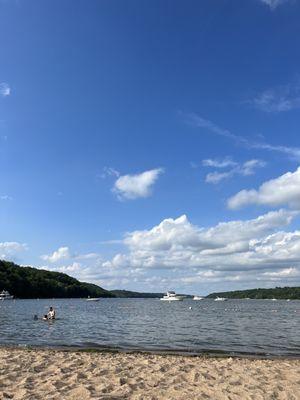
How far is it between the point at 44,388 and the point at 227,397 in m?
5.28

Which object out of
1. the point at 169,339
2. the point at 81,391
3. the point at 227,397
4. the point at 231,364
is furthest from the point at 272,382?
the point at 169,339

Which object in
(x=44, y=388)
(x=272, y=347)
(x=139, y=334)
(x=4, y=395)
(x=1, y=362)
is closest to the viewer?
(x=4, y=395)

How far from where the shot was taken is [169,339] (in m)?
38.3

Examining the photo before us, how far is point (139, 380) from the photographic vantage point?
1561cm

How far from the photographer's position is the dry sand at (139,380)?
1348 centimetres

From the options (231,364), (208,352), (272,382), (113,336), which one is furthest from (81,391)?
(113,336)

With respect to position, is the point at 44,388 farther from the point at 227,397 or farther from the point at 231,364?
the point at 231,364

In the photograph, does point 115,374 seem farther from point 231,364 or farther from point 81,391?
point 231,364

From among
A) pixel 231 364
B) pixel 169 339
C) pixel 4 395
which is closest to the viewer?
pixel 4 395

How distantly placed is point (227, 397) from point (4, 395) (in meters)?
6.17

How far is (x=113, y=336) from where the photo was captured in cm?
4022

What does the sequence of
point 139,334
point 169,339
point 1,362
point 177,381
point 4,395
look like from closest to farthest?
point 4,395 < point 177,381 < point 1,362 < point 169,339 < point 139,334

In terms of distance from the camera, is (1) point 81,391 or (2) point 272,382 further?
(2) point 272,382

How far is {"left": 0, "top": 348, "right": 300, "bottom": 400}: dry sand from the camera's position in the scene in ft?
44.2
